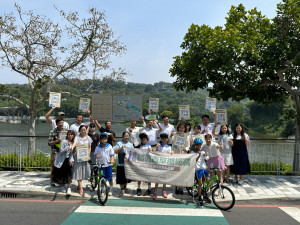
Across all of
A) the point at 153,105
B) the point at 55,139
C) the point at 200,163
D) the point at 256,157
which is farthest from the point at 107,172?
the point at 256,157

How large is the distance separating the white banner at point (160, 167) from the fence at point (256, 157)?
2974 millimetres

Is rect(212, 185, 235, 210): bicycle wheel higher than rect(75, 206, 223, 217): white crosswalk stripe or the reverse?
higher

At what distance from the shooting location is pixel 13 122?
79125mm

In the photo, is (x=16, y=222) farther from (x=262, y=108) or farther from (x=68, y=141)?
(x=262, y=108)

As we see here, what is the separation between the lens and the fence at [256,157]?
9.95 metres

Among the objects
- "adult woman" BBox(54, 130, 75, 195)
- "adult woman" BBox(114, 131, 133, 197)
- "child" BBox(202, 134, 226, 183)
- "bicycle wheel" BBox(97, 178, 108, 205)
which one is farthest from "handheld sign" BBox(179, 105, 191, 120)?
"bicycle wheel" BBox(97, 178, 108, 205)

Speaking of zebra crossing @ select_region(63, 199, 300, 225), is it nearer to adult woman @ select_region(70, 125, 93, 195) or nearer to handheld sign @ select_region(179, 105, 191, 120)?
adult woman @ select_region(70, 125, 93, 195)

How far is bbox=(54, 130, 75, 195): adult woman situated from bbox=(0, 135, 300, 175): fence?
2.91 m

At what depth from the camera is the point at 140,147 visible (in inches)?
295

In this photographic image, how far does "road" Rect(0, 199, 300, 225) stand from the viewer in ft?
18.7

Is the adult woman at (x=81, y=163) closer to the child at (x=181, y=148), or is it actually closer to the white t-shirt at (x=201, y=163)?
the child at (x=181, y=148)

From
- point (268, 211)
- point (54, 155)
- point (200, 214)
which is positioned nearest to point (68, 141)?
point (54, 155)

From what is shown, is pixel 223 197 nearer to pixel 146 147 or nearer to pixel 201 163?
pixel 201 163

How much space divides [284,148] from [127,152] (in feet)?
18.6
